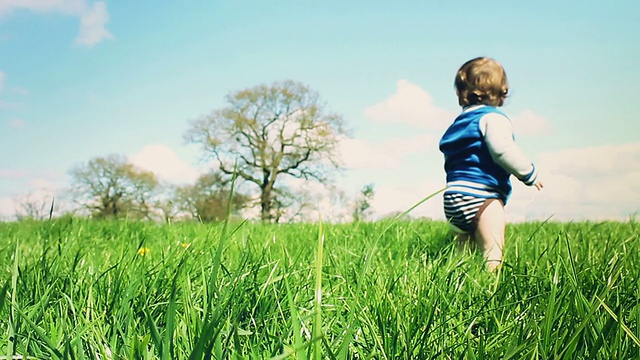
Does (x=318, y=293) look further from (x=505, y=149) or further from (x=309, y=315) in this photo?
(x=505, y=149)

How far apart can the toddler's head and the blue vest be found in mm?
232

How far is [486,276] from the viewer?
2047 millimetres

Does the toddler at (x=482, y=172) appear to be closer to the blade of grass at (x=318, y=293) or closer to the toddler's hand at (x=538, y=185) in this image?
the toddler's hand at (x=538, y=185)

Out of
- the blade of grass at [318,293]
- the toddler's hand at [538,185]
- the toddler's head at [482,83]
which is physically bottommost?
the blade of grass at [318,293]

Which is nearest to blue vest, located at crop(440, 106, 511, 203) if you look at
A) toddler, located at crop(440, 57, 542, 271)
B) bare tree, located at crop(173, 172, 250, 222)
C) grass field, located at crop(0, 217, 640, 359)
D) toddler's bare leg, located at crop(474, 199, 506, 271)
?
toddler, located at crop(440, 57, 542, 271)

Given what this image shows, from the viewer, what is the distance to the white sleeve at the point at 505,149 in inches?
133

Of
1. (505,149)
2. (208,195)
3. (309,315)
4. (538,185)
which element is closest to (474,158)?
(505,149)

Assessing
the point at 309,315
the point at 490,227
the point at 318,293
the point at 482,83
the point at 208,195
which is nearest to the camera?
the point at 318,293

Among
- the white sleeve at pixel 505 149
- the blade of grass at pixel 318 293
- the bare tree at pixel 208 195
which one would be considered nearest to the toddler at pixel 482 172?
the white sleeve at pixel 505 149

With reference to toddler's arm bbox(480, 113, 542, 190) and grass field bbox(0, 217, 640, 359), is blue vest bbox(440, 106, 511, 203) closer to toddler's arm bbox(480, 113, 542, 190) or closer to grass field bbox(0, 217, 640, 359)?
toddler's arm bbox(480, 113, 542, 190)

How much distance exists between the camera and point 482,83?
3805 millimetres

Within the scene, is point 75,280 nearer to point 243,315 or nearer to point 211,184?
point 243,315

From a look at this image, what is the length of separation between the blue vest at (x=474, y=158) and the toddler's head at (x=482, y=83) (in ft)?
0.76

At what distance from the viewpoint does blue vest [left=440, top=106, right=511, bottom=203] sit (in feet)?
11.4
